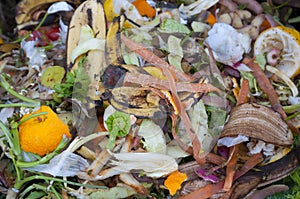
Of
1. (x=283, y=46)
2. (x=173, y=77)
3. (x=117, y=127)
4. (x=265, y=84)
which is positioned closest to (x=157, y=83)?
(x=173, y=77)

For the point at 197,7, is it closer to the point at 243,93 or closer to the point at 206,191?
the point at 243,93

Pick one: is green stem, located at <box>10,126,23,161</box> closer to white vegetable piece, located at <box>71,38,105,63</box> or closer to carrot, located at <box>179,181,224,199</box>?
white vegetable piece, located at <box>71,38,105,63</box>

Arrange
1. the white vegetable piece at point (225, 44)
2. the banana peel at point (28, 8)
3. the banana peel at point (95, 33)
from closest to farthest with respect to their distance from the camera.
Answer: the banana peel at point (95, 33)
the white vegetable piece at point (225, 44)
the banana peel at point (28, 8)

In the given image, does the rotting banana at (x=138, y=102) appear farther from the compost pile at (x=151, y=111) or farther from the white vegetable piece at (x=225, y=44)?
the white vegetable piece at (x=225, y=44)

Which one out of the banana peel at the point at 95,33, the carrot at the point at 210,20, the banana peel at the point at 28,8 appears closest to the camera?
the banana peel at the point at 95,33

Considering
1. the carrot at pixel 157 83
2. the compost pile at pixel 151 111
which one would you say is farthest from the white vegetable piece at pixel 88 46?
the carrot at pixel 157 83

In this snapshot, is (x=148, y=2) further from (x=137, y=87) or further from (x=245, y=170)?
(x=245, y=170)
